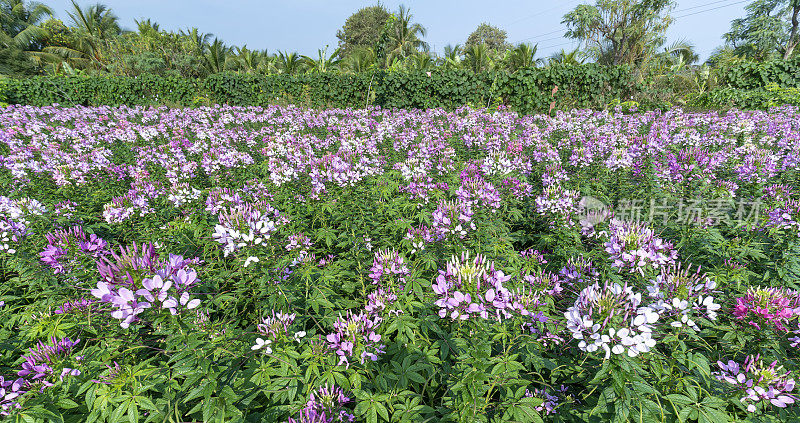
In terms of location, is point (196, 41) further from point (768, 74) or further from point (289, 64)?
point (768, 74)

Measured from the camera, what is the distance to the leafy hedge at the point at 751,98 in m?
11.7

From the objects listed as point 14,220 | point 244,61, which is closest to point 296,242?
point 14,220

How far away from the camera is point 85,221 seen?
14.6ft

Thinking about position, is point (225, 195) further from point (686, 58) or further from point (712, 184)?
point (686, 58)

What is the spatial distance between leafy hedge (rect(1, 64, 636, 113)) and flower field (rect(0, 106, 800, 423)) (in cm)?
1060

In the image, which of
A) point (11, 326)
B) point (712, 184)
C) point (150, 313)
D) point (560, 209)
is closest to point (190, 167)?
point (11, 326)

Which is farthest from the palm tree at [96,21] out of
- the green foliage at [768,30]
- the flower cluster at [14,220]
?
the green foliage at [768,30]

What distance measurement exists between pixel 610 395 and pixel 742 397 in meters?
0.91

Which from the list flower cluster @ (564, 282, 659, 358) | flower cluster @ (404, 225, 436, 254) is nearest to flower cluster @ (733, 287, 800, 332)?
flower cluster @ (564, 282, 659, 358)

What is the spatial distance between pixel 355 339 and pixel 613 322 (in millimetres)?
1497

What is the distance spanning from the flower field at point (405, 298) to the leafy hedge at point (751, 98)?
1044 cm

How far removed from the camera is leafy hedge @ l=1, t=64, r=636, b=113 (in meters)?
14.9

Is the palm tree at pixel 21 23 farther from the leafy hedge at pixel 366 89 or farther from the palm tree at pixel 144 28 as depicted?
the leafy hedge at pixel 366 89

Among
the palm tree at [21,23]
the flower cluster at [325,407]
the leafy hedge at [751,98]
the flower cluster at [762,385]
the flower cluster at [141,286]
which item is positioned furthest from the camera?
the palm tree at [21,23]
